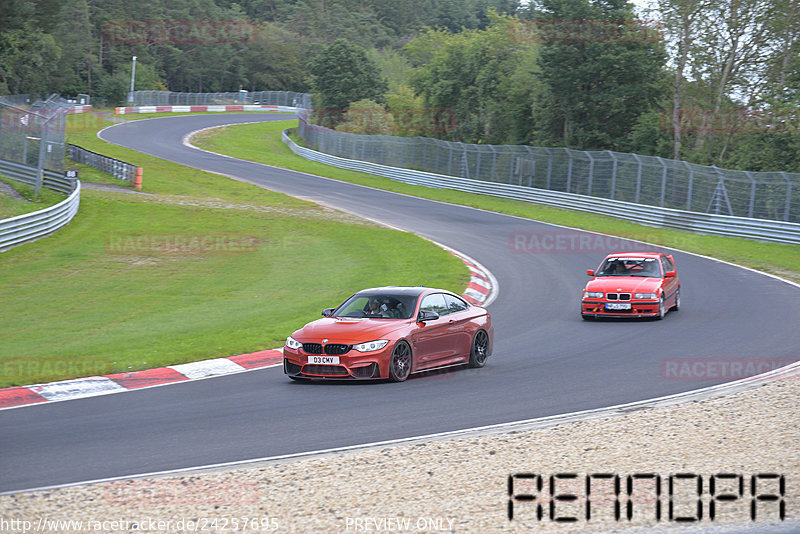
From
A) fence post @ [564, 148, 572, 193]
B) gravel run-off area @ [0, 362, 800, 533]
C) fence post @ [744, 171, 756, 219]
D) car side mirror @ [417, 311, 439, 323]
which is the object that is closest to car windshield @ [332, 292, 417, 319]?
car side mirror @ [417, 311, 439, 323]

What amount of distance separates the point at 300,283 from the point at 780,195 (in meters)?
19.8

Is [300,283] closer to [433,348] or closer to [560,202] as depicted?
[433,348]

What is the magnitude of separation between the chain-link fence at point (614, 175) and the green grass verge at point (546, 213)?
1.61 m

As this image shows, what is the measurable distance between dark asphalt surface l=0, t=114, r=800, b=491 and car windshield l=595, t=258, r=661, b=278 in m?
1.06

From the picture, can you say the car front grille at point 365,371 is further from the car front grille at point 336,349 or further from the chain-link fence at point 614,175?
the chain-link fence at point 614,175

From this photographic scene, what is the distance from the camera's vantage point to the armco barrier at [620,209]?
110 feet

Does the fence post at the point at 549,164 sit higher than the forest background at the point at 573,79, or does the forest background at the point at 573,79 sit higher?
the forest background at the point at 573,79

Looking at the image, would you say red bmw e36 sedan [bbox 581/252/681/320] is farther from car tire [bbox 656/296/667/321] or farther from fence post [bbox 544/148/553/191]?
fence post [bbox 544/148/553/191]

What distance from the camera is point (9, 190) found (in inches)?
1278

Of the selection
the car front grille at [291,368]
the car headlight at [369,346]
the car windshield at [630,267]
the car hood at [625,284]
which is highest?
the car windshield at [630,267]

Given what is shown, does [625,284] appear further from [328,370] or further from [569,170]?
[569,170]

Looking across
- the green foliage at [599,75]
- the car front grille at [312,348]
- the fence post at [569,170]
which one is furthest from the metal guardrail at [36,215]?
the green foliage at [599,75]

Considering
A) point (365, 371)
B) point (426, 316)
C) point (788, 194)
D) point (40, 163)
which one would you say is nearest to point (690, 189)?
point (788, 194)

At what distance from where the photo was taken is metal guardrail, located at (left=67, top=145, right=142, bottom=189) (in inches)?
1785
